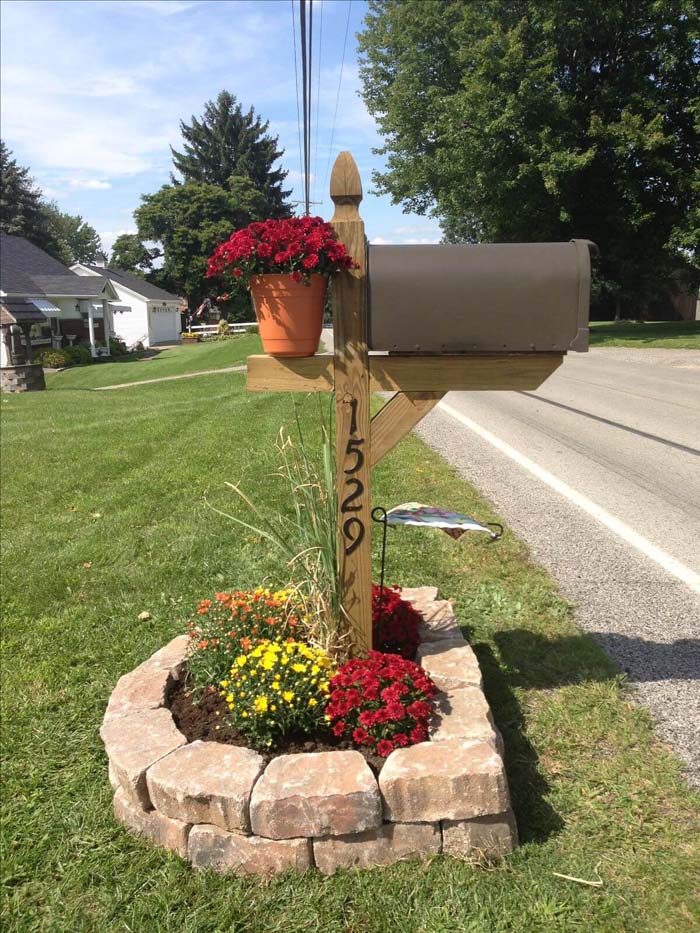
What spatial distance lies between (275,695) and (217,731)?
34 cm

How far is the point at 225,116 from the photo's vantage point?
71.2 m

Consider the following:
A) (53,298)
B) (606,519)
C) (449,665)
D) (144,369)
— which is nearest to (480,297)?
(449,665)

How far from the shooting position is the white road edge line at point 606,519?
457cm

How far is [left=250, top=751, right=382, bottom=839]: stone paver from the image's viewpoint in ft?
7.84

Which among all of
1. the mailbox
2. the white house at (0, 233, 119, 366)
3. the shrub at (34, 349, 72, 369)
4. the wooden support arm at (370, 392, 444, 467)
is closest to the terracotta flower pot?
the mailbox

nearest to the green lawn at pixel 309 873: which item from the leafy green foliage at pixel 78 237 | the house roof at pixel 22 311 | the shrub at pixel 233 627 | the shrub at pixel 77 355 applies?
the shrub at pixel 233 627

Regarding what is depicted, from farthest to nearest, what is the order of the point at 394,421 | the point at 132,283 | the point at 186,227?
the point at 186,227 < the point at 132,283 < the point at 394,421

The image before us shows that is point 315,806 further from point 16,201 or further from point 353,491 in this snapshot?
point 16,201

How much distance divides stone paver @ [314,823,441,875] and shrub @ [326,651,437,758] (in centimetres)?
26

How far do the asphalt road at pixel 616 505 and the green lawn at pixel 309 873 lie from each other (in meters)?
0.18

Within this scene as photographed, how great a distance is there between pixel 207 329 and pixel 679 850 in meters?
47.8

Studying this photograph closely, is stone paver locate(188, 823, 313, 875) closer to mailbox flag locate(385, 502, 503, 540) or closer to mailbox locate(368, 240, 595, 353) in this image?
mailbox flag locate(385, 502, 503, 540)

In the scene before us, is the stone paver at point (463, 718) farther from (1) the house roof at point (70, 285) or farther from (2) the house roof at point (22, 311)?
(1) the house roof at point (70, 285)

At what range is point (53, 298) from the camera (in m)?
35.2
